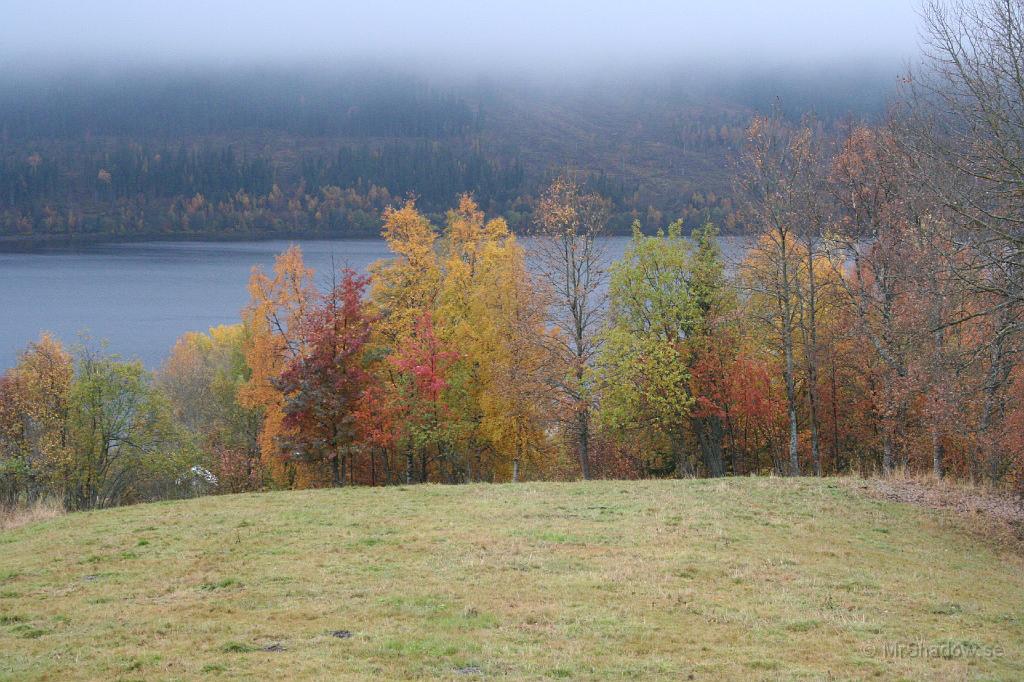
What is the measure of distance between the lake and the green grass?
2289 inches

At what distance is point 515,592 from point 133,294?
14400 cm

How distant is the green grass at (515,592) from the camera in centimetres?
949

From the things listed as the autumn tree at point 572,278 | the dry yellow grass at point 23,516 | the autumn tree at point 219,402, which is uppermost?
the autumn tree at point 572,278

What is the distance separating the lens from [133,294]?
462 feet

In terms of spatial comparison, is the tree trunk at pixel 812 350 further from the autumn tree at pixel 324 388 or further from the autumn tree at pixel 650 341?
the autumn tree at pixel 324 388

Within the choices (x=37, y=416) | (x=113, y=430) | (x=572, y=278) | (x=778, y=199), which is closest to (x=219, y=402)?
(x=37, y=416)

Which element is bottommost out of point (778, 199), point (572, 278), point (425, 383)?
point (425, 383)

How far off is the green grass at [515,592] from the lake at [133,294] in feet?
191

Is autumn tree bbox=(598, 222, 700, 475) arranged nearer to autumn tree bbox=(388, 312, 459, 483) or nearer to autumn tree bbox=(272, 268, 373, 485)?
autumn tree bbox=(388, 312, 459, 483)

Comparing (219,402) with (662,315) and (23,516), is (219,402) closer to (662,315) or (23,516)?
(662,315)

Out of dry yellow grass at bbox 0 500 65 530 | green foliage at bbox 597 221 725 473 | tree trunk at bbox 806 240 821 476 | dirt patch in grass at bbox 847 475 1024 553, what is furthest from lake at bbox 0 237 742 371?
dry yellow grass at bbox 0 500 65 530

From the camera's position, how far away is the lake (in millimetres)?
103438

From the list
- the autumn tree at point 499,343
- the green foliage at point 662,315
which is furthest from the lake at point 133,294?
the autumn tree at point 499,343

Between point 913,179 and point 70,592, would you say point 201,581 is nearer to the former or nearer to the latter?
point 70,592
